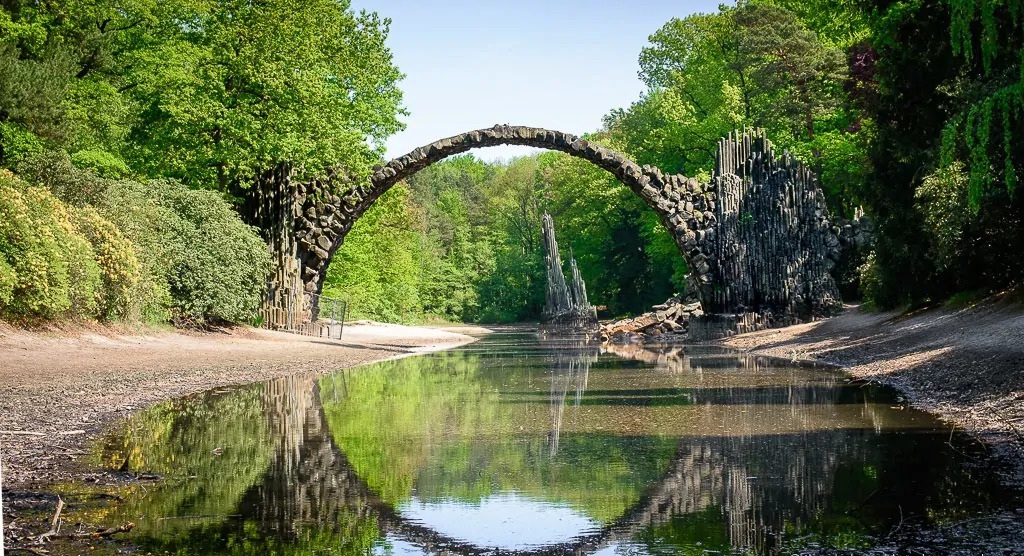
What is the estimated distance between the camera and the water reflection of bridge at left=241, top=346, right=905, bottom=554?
589 cm

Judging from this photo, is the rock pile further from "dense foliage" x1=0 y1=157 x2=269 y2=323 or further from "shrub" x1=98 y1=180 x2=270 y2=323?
"shrub" x1=98 y1=180 x2=270 y2=323

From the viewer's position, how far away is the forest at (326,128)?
62.3 ft

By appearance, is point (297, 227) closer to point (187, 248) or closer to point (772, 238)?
point (187, 248)

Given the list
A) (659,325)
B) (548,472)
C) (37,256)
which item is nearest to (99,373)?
(37,256)

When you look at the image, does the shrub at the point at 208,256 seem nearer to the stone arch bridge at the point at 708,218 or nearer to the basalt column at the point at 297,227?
the basalt column at the point at 297,227

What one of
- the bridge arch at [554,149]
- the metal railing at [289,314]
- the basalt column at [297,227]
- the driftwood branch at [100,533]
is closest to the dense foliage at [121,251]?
the metal railing at [289,314]

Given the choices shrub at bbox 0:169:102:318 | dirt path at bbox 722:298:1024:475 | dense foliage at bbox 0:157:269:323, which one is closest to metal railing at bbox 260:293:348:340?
dense foliage at bbox 0:157:269:323

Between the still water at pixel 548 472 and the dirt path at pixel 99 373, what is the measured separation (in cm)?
54

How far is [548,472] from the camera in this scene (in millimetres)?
7891

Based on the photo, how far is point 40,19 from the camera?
94.2 feet

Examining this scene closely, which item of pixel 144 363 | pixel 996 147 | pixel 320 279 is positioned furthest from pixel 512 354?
pixel 996 147

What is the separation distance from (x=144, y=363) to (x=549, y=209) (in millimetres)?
61252

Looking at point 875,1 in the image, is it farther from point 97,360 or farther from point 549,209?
point 549,209

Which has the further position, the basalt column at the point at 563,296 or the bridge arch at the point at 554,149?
the basalt column at the point at 563,296
